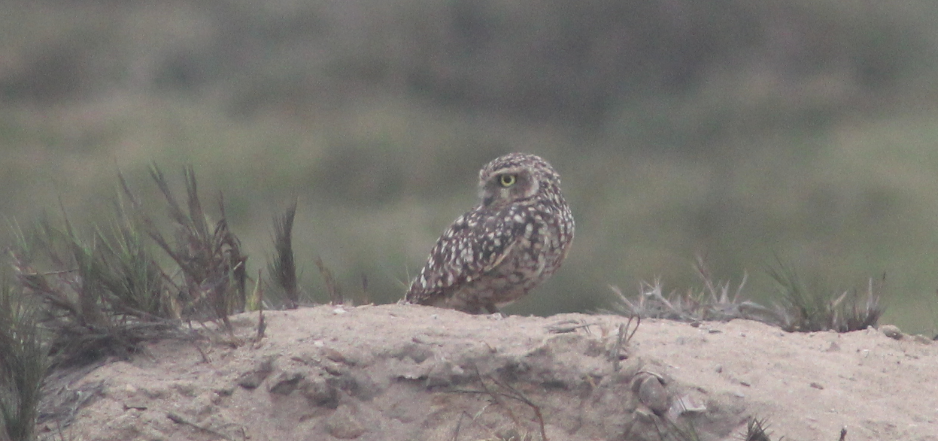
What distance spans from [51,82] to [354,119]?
410 cm

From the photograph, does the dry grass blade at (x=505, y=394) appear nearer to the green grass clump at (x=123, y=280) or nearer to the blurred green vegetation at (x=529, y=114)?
the green grass clump at (x=123, y=280)

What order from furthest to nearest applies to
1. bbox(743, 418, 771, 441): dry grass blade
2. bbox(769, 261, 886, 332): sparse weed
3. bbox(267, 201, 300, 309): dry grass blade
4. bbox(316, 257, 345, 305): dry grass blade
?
bbox(316, 257, 345, 305): dry grass blade
bbox(769, 261, 886, 332): sparse weed
bbox(267, 201, 300, 309): dry grass blade
bbox(743, 418, 771, 441): dry grass blade

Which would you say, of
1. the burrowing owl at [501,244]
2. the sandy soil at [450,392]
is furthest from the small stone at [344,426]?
the burrowing owl at [501,244]

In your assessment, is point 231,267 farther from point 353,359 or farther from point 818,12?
point 818,12

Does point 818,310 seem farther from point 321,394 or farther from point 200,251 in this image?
point 200,251

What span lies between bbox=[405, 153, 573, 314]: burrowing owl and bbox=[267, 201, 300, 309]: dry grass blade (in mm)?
860

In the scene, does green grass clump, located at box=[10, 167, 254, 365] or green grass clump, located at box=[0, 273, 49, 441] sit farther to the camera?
green grass clump, located at box=[10, 167, 254, 365]

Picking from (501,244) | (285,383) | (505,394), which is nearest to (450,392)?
(505,394)

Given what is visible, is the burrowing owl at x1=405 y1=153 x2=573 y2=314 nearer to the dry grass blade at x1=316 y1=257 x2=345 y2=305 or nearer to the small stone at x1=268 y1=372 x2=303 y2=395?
the dry grass blade at x1=316 y1=257 x2=345 y2=305

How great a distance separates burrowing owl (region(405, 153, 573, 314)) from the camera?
15.7 ft

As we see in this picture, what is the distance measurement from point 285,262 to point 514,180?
4.67ft

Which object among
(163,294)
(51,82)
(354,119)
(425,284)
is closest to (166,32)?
(51,82)

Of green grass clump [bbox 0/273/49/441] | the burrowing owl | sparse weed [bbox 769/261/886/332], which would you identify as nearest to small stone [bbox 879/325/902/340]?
sparse weed [bbox 769/261/886/332]

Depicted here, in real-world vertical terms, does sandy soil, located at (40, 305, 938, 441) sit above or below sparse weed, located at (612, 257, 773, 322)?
above
